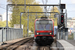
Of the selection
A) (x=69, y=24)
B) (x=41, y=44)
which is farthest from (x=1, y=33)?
(x=69, y=24)

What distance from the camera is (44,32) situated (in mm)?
17844

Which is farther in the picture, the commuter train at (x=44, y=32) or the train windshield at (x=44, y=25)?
the train windshield at (x=44, y=25)

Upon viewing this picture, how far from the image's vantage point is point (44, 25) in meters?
18.3

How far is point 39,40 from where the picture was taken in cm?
1759

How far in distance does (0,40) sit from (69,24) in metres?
103

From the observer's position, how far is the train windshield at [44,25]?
1816cm

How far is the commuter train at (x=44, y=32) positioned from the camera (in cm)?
1764

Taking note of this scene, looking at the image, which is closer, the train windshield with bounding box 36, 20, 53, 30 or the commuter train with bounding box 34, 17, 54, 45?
the commuter train with bounding box 34, 17, 54, 45

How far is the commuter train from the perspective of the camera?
17.6 m

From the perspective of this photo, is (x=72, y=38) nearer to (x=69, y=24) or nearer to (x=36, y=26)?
(x=36, y=26)

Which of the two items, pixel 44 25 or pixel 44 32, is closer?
pixel 44 32

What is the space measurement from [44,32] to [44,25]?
32.8 inches

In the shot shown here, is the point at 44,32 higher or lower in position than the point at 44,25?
lower

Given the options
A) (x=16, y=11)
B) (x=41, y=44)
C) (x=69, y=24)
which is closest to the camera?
(x=41, y=44)
